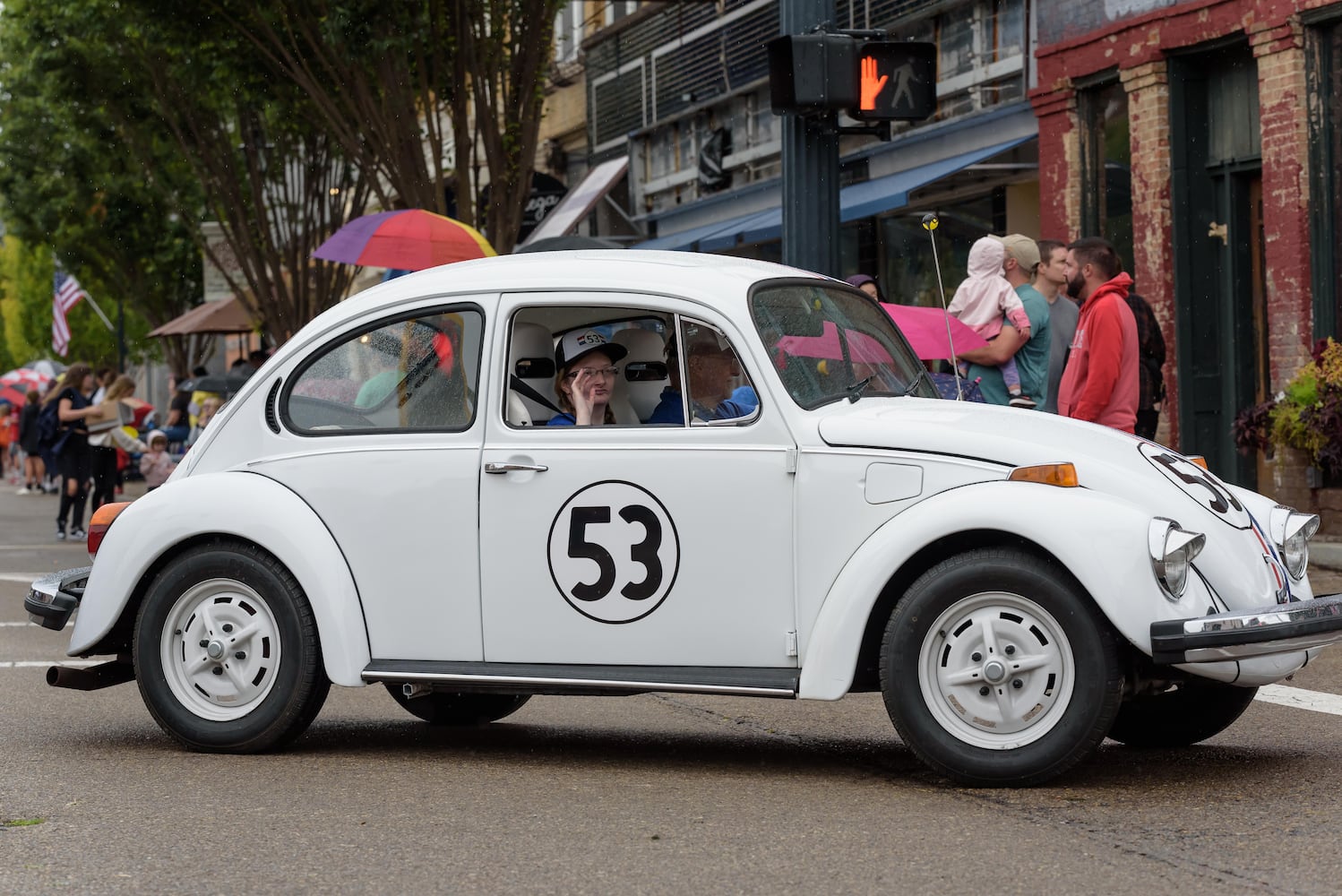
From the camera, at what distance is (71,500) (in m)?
21.0

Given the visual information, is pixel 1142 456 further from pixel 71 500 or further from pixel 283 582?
pixel 71 500

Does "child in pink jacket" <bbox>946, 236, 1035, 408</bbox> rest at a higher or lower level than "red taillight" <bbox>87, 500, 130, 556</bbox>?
higher

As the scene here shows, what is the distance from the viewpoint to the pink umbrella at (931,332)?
992 cm

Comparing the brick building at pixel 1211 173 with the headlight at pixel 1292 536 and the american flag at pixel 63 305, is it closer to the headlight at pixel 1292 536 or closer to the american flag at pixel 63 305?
the headlight at pixel 1292 536

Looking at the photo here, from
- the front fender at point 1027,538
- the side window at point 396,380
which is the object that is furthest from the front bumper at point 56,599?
the front fender at point 1027,538

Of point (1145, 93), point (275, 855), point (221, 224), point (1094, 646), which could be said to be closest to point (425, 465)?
point (275, 855)

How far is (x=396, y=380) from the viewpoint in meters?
7.07

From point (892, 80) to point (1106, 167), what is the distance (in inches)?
285

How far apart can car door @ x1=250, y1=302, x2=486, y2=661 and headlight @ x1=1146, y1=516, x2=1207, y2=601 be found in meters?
2.19

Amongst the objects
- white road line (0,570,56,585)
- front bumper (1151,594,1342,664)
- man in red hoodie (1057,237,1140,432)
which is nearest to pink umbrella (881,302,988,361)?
man in red hoodie (1057,237,1140,432)

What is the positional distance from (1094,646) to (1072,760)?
0.35m

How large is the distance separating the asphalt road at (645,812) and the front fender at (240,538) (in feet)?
1.40

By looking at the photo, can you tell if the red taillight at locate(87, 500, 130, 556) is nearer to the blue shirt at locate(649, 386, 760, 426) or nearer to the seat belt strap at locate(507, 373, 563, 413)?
the seat belt strap at locate(507, 373, 563, 413)

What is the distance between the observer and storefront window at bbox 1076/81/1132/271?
17734 millimetres
